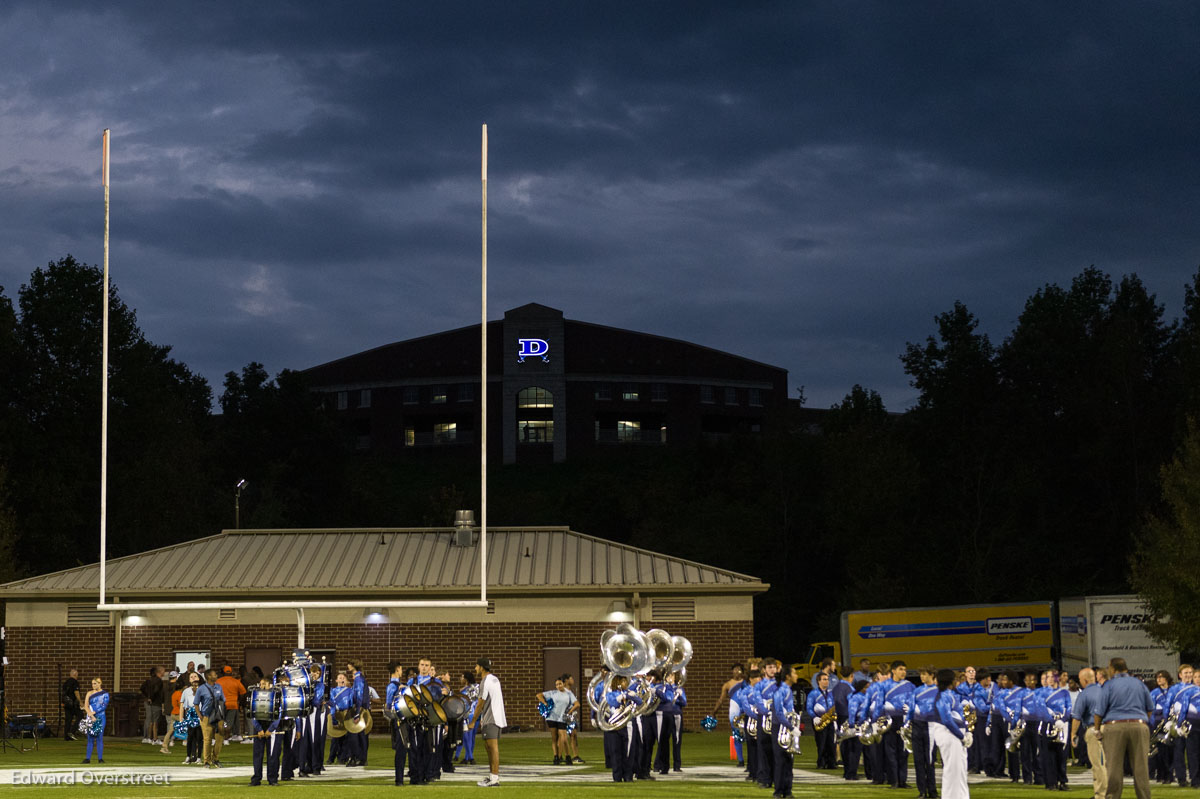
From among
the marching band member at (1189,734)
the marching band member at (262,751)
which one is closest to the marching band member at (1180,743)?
the marching band member at (1189,734)

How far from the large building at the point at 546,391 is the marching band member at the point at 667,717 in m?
65.2

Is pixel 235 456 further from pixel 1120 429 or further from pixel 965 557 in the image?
pixel 1120 429

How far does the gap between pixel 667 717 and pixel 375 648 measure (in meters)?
13.5

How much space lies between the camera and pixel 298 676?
18984 millimetres

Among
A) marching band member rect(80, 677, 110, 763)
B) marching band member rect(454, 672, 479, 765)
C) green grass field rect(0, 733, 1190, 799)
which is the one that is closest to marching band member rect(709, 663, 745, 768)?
green grass field rect(0, 733, 1190, 799)

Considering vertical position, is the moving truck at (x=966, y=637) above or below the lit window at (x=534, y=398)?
below

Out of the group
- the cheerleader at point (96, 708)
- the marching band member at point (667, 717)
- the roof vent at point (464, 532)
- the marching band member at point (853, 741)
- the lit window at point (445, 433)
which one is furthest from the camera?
the lit window at point (445, 433)

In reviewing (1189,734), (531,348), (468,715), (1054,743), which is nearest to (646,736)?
(468,715)

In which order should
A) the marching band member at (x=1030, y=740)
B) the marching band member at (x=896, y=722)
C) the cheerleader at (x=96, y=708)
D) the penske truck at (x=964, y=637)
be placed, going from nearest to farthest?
the marching band member at (x=896, y=722)
the marching band member at (x=1030, y=740)
the cheerleader at (x=96, y=708)
the penske truck at (x=964, y=637)

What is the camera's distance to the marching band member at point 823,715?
70.2 feet

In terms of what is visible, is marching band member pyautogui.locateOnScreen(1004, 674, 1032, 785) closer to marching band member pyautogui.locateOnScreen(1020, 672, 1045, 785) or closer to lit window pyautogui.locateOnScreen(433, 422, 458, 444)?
marching band member pyautogui.locateOnScreen(1020, 672, 1045, 785)

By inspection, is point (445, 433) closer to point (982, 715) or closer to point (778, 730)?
point (982, 715)

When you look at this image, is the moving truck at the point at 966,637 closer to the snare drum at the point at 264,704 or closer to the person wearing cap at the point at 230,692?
the person wearing cap at the point at 230,692

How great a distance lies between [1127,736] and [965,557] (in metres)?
43.1
